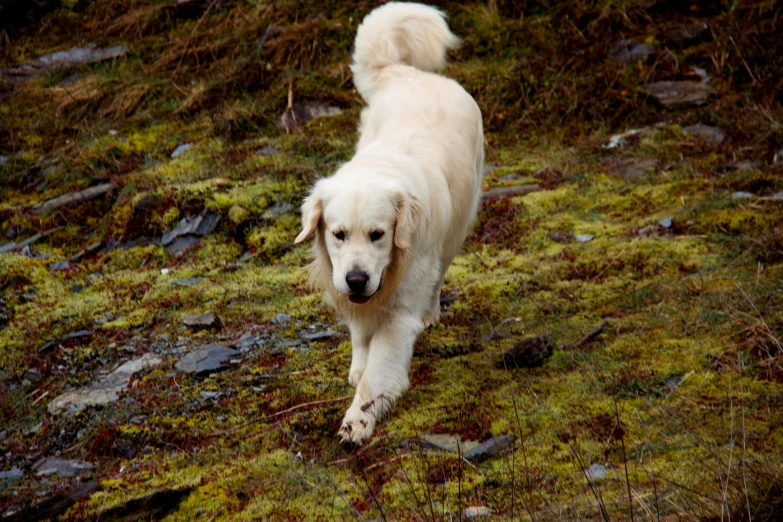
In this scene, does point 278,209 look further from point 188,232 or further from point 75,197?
point 75,197

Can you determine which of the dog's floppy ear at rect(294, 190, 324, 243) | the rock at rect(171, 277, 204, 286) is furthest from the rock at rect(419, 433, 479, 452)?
the rock at rect(171, 277, 204, 286)

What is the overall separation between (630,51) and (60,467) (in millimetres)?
7741

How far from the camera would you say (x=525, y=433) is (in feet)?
12.5

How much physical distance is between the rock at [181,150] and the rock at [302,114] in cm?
104

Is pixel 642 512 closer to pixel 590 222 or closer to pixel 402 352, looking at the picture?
pixel 402 352

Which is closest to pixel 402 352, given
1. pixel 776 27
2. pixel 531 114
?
pixel 531 114

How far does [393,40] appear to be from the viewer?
6457 millimetres

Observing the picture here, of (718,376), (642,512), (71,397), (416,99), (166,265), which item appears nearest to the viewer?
(642,512)

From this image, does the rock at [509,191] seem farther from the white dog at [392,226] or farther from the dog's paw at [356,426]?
the dog's paw at [356,426]

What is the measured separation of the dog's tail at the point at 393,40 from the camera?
21.1 ft

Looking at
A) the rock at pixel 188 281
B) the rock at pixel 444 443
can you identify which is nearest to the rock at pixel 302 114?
the rock at pixel 188 281

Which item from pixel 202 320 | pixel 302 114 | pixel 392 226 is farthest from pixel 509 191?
pixel 392 226

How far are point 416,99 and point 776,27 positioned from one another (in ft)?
17.6

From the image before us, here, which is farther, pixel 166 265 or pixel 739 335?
pixel 166 265
